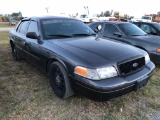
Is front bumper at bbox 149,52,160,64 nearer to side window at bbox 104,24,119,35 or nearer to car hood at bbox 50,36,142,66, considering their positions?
side window at bbox 104,24,119,35

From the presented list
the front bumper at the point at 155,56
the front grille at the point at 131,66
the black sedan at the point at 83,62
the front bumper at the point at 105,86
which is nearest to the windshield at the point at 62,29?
the black sedan at the point at 83,62

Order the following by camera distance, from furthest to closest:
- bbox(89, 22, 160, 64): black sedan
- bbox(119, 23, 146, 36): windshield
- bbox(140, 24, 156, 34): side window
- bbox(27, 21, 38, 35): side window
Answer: bbox(140, 24, 156, 34): side window < bbox(119, 23, 146, 36): windshield < bbox(89, 22, 160, 64): black sedan < bbox(27, 21, 38, 35): side window

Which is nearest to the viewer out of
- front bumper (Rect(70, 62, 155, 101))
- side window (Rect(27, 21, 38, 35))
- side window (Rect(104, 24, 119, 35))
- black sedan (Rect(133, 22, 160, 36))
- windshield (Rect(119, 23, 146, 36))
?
front bumper (Rect(70, 62, 155, 101))

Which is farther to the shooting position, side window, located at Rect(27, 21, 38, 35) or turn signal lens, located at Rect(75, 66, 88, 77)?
side window, located at Rect(27, 21, 38, 35)

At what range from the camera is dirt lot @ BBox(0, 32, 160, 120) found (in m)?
2.73

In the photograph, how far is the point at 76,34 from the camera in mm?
3756

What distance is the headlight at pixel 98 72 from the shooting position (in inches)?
98.0

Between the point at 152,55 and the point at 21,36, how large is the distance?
144 inches

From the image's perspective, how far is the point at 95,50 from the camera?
2.91 metres

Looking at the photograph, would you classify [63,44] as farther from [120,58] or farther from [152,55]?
[152,55]

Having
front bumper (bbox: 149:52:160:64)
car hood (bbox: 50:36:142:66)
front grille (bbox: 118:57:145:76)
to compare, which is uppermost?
car hood (bbox: 50:36:142:66)

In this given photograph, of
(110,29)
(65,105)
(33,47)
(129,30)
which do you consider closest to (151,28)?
(129,30)

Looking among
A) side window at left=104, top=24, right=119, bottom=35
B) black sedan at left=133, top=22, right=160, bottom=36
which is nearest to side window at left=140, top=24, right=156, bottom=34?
black sedan at left=133, top=22, right=160, bottom=36

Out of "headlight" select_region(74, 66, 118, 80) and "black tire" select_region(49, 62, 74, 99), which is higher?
"headlight" select_region(74, 66, 118, 80)
